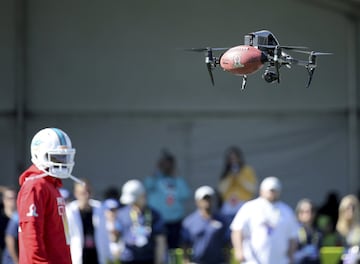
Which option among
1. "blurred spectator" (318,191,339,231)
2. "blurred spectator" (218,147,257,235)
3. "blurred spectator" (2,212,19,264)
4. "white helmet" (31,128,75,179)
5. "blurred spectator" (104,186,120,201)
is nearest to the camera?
"white helmet" (31,128,75,179)

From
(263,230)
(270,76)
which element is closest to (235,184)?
(263,230)

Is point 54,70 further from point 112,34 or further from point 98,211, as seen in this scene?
point 98,211

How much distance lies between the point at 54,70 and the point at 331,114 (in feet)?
13.9

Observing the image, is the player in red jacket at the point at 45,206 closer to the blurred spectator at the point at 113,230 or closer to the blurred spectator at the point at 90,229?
the blurred spectator at the point at 90,229

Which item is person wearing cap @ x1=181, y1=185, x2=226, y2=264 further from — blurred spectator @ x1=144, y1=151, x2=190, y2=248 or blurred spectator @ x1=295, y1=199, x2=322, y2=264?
blurred spectator @ x1=144, y1=151, x2=190, y2=248

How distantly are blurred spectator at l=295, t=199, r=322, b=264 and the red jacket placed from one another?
4957 millimetres

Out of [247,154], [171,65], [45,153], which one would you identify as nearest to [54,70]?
[171,65]

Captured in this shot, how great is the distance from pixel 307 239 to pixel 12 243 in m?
3.49

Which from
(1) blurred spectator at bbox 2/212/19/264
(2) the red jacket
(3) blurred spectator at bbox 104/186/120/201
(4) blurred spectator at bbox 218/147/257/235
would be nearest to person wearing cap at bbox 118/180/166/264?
(1) blurred spectator at bbox 2/212/19/264

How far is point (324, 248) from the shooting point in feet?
38.4

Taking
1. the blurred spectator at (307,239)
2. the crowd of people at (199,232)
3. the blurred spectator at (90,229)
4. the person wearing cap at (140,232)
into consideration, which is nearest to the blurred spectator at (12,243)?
the crowd of people at (199,232)

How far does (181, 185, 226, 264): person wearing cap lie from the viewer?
37.0 ft

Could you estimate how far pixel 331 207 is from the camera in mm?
14656

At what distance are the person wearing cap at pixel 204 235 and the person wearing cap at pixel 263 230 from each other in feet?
1.64
